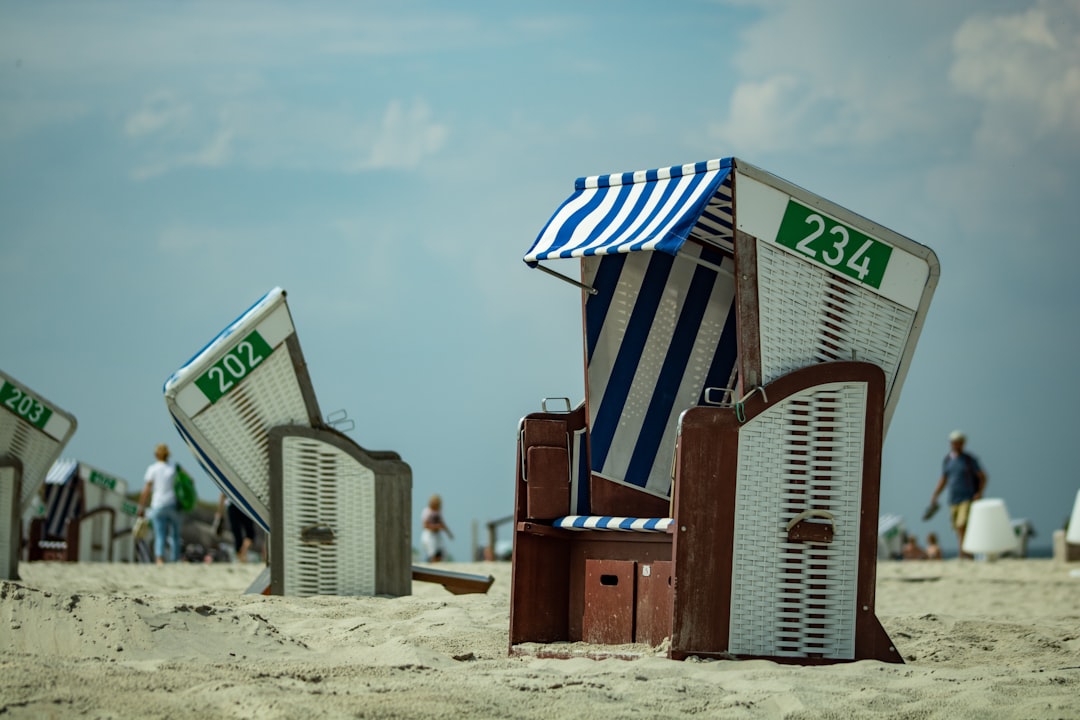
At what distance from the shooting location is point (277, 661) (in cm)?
464

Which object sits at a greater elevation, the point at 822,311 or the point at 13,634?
the point at 822,311

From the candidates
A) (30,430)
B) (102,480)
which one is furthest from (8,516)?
(102,480)

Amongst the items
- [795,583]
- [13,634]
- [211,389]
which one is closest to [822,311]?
[795,583]

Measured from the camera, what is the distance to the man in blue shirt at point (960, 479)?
46.7ft

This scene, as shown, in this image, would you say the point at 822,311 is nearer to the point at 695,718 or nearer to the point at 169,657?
the point at 695,718

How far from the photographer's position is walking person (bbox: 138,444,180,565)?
13.9m

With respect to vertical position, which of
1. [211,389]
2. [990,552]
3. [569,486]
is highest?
[211,389]

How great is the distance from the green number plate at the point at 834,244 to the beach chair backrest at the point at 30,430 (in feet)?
22.8

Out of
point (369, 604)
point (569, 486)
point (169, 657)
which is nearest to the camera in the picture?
point (169, 657)

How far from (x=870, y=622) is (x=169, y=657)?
2.66m

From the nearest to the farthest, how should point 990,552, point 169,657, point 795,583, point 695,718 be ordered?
1. point 695,718
2. point 169,657
3. point 795,583
4. point 990,552

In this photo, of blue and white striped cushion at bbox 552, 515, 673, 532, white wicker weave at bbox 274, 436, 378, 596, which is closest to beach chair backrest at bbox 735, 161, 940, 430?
blue and white striped cushion at bbox 552, 515, 673, 532

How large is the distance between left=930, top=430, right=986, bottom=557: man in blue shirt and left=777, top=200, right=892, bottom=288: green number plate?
9.84 m

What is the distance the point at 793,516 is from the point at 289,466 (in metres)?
3.79
